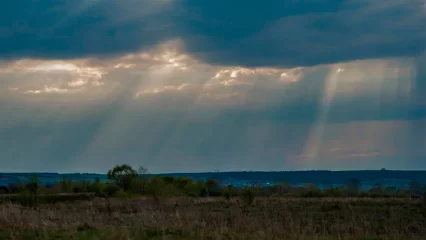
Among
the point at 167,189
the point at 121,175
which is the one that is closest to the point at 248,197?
the point at 167,189

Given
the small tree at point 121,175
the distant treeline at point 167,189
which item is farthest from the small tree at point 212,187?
the small tree at point 121,175

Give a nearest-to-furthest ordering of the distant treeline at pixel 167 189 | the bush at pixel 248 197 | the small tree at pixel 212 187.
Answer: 1. the bush at pixel 248 197
2. the distant treeline at pixel 167 189
3. the small tree at pixel 212 187

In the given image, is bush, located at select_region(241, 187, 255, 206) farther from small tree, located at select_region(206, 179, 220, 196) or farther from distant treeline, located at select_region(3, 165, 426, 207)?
small tree, located at select_region(206, 179, 220, 196)

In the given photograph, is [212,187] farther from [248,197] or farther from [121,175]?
[248,197]

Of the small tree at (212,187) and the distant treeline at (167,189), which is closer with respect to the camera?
the distant treeline at (167,189)

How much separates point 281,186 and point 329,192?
36.0 ft

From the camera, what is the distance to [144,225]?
21.3 m

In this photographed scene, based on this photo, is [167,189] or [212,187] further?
[212,187]


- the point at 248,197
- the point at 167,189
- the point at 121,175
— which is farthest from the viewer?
the point at 121,175

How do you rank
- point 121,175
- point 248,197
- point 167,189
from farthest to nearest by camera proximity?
point 121,175 → point 167,189 → point 248,197

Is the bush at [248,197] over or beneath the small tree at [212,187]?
beneath

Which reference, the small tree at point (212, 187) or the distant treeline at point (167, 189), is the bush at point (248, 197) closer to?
the distant treeline at point (167, 189)

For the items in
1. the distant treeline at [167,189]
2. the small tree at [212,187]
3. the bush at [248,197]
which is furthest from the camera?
the small tree at [212,187]

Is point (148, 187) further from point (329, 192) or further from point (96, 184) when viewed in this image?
point (329, 192)
